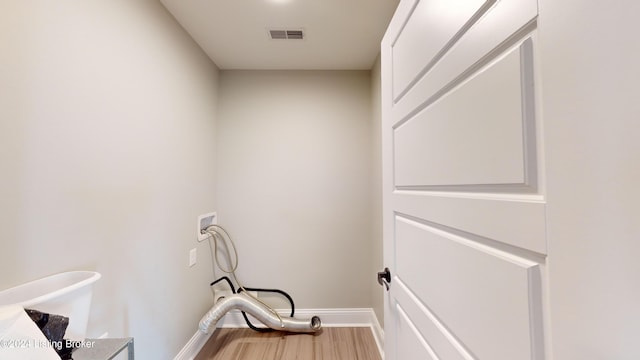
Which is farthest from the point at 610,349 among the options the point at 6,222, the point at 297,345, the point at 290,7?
the point at 297,345

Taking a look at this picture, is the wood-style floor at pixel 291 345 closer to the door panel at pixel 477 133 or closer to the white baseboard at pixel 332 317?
the white baseboard at pixel 332 317

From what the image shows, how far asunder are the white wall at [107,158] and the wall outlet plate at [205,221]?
12 centimetres

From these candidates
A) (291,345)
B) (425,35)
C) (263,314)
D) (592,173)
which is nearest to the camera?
(592,173)

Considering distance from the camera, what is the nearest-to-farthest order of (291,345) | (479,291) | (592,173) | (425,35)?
1. (592,173)
2. (479,291)
3. (425,35)
4. (291,345)

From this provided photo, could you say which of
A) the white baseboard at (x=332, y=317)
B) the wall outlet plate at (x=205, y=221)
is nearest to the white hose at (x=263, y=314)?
the white baseboard at (x=332, y=317)

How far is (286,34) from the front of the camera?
206 cm

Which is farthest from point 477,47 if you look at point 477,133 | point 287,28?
point 287,28

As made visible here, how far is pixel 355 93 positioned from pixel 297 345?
2.30 metres

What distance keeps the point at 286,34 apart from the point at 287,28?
0.26ft

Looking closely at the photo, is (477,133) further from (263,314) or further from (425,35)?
(263,314)

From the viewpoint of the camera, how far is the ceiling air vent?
202 cm

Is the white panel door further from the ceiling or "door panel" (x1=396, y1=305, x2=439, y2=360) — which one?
the ceiling

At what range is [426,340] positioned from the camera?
0.81 metres

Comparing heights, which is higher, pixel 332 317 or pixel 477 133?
pixel 477 133
